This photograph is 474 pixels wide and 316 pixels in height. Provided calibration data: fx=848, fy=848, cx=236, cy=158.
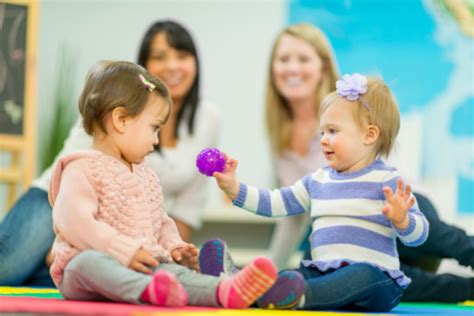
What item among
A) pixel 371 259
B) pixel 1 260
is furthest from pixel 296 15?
pixel 371 259

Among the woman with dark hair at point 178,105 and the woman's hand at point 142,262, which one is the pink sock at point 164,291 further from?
the woman with dark hair at point 178,105

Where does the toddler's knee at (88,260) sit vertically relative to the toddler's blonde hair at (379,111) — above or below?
below

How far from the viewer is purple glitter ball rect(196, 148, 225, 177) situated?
1.90 m

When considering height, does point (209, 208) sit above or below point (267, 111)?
below

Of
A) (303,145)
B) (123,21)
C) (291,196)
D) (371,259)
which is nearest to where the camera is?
(371,259)

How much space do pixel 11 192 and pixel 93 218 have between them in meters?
3.16

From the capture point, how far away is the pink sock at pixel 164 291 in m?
1.52

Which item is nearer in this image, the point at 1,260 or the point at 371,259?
the point at 371,259

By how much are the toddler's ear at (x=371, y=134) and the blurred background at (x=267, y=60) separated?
8.57ft

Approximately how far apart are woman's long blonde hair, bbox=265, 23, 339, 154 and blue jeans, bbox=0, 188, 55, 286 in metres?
1.16

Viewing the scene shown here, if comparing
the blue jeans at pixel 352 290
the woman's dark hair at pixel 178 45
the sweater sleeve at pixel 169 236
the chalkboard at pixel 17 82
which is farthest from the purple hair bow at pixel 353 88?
the chalkboard at pixel 17 82

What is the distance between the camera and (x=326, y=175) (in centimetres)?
198

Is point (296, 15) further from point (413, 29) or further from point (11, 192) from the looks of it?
→ point (11, 192)

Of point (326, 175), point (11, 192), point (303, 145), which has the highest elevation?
point (326, 175)
